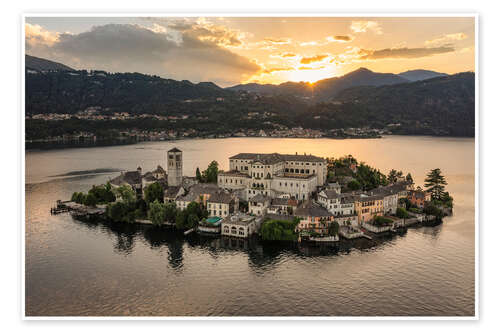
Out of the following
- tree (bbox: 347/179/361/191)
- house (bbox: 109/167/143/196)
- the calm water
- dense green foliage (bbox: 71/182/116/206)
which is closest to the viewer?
the calm water

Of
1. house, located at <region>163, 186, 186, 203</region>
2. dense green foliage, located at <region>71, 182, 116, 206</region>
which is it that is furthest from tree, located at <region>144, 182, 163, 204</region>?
dense green foliage, located at <region>71, 182, 116, 206</region>

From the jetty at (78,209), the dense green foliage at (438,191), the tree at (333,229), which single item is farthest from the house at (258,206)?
the dense green foliage at (438,191)

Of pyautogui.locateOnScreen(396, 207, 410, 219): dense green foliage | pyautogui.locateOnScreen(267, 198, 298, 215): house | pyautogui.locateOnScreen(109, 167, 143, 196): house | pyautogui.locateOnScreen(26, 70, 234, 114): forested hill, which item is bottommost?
pyautogui.locateOnScreen(396, 207, 410, 219): dense green foliage

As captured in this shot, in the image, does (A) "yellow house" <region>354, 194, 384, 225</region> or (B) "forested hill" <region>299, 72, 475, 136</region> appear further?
(B) "forested hill" <region>299, 72, 475, 136</region>

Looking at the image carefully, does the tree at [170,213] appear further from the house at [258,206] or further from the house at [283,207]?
the house at [283,207]

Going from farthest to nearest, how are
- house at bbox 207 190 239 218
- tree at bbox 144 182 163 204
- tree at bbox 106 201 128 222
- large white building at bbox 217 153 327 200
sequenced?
tree at bbox 144 182 163 204
large white building at bbox 217 153 327 200
tree at bbox 106 201 128 222
house at bbox 207 190 239 218

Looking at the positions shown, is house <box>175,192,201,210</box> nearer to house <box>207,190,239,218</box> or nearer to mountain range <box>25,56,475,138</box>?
house <box>207,190,239,218</box>

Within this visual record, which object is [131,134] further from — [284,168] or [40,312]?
[40,312]
